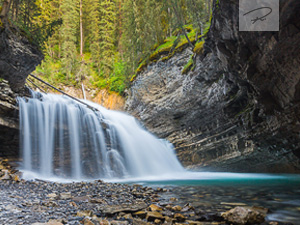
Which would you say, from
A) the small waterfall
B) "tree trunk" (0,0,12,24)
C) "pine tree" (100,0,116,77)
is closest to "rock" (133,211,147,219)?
the small waterfall

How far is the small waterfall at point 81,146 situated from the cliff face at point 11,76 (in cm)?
46

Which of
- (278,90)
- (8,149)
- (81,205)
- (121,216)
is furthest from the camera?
(8,149)

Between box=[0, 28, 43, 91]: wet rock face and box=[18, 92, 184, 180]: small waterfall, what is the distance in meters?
1.39

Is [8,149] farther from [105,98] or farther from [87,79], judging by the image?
[87,79]

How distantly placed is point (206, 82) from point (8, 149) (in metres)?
12.0

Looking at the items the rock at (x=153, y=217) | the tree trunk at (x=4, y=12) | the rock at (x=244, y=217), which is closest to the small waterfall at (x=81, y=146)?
the tree trunk at (x=4, y=12)

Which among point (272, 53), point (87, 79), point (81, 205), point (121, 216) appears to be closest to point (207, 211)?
point (121, 216)

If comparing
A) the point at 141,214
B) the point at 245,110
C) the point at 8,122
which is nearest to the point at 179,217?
the point at 141,214

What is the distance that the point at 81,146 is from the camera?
12531 mm

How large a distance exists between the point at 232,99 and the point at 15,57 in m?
11.7

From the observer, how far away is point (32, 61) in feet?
33.0

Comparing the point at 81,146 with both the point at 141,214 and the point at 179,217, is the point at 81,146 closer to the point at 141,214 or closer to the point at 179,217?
the point at 141,214

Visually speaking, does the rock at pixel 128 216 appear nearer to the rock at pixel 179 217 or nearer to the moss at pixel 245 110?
the rock at pixel 179 217

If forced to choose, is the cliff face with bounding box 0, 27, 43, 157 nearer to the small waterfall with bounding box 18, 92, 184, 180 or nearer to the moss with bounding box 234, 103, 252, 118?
the small waterfall with bounding box 18, 92, 184, 180
